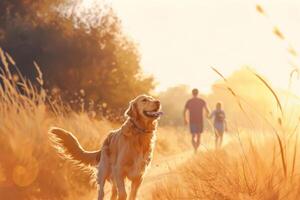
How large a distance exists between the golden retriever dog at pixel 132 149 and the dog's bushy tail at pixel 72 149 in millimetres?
519

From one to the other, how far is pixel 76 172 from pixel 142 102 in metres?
2.03

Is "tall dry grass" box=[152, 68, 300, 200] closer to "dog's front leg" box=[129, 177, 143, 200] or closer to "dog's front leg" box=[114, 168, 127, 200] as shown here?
"dog's front leg" box=[114, 168, 127, 200]

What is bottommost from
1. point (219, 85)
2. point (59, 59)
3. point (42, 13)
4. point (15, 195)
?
point (15, 195)

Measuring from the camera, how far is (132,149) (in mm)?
8117

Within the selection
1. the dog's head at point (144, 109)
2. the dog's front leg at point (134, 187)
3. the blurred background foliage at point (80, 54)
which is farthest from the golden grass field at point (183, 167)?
the blurred background foliage at point (80, 54)

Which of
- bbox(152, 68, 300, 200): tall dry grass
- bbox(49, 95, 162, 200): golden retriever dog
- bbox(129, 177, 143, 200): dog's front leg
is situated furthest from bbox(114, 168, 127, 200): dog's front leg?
bbox(152, 68, 300, 200): tall dry grass

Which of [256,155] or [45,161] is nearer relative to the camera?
[256,155]

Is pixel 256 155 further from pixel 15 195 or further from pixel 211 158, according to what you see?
pixel 15 195

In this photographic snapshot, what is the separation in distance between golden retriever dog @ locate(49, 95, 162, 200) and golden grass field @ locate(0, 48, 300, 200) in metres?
0.37

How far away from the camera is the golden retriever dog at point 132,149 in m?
8.09

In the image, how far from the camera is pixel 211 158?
682 cm

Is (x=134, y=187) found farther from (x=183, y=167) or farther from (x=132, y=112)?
(x=132, y=112)

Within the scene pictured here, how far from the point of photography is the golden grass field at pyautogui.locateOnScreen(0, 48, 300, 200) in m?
5.91

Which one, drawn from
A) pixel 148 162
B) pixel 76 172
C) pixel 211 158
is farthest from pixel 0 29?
pixel 211 158
